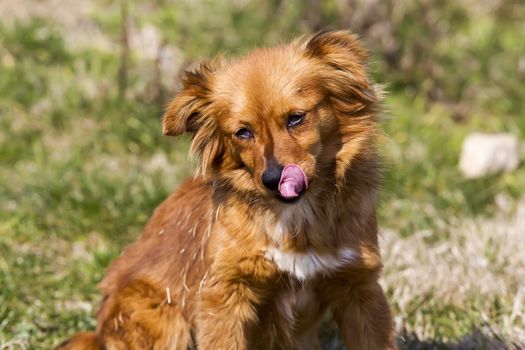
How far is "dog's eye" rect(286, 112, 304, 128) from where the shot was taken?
3908 mm

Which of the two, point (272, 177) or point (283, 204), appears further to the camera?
point (283, 204)

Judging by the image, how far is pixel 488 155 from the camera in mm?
7316

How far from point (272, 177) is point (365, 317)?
88 cm

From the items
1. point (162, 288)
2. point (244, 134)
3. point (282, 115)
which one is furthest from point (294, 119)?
point (162, 288)

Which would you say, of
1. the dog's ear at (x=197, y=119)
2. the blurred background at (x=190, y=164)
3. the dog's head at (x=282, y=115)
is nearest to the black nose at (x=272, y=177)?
the dog's head at (x=282, y=115)

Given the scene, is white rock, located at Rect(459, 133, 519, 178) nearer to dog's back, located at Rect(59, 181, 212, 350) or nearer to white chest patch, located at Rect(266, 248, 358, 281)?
dog's back, located at Rect(59, 181, 212, 350)

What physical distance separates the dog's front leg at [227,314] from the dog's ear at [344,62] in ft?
3.29

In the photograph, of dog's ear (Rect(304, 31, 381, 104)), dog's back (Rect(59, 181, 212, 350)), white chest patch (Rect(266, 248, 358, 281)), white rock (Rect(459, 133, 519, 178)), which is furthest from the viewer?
white rock (Rect(459, 133, 519, 178))

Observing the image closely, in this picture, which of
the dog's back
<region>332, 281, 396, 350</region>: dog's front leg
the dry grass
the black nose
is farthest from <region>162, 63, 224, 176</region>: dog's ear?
the dry grass

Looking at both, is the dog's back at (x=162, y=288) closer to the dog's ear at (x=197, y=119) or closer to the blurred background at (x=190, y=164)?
the dog's ear at (x=197, y=119)

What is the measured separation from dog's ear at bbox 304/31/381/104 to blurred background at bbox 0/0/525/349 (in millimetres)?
145

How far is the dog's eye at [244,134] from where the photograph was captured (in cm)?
397

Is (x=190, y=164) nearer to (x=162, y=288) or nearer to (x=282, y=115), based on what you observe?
(x=162, y=288)

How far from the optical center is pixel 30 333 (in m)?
5.07
